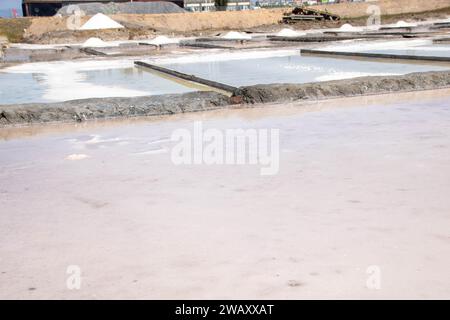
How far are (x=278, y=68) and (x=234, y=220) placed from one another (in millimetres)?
8235

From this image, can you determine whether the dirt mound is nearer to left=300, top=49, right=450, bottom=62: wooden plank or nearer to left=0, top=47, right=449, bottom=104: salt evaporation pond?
left=0, top=47, right=449, bottom=104: salt evaporation pond

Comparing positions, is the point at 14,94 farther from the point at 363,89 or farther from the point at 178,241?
the point at 178,241

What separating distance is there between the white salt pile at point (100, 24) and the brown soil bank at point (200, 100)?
21.9 m

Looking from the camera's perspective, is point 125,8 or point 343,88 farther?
point 125,8

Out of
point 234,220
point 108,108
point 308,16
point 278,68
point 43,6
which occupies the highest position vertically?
point 43,6

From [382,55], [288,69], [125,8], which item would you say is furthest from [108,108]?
[125,8]

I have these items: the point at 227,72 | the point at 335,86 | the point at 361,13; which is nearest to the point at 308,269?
the point at 335,86

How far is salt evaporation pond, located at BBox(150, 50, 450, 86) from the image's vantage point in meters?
9.02

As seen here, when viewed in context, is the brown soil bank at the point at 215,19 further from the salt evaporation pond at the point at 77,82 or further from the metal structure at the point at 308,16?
the salt evaporation pond at the point at 77,82

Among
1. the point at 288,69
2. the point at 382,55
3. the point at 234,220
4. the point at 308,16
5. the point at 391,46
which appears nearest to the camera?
the point at 234,220

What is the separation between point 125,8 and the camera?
35.8 metres

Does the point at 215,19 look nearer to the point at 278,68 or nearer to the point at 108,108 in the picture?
the point at 278,68

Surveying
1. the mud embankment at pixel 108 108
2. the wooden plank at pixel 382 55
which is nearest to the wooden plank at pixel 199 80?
the mud embankment at pixel 108 108

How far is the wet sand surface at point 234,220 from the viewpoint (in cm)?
211
